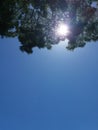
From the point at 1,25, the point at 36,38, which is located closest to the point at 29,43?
the point at 36,38

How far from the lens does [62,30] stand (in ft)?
80.7

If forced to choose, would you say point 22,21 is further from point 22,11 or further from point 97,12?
point 97,12

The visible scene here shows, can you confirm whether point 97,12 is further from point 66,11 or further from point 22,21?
point 22,21

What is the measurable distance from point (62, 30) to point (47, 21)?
1.39 metres

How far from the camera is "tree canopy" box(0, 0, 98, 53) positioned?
78.8 ft

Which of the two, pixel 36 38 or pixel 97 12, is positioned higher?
pixel 97 12

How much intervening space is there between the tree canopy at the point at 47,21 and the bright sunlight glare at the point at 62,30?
0.19 meters

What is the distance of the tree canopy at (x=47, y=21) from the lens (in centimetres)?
2403

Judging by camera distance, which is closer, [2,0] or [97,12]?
[2,0]

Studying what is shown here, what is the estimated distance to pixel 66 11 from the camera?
23844mm

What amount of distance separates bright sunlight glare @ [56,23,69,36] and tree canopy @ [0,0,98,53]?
19cm

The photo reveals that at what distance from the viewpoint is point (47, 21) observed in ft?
82.2

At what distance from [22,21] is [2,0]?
261cm

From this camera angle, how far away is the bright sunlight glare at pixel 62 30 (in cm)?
2427
